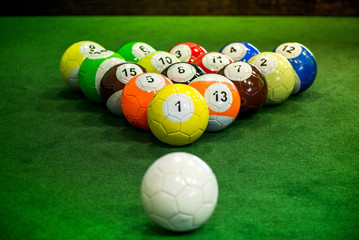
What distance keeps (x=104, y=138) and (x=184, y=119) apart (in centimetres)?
75

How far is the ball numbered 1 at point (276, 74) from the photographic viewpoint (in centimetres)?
425

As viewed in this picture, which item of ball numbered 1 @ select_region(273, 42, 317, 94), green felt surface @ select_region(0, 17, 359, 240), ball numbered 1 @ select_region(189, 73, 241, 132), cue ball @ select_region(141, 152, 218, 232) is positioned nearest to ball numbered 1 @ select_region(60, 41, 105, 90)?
green felt surface @ select_region(0, 17, 359, 240)

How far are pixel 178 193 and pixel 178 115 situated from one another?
1.15 metres

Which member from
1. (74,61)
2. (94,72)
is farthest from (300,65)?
(74,61)

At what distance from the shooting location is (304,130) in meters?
3.93

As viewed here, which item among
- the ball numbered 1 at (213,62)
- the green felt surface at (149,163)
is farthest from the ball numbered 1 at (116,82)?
the ball numbered 1 at (213,62)

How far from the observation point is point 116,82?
4.01 meters

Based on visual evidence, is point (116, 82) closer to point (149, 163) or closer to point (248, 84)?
point (149, 163)

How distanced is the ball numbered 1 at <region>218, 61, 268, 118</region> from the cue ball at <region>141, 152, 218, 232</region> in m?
1.62

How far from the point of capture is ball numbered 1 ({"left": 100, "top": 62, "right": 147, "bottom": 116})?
158 inches

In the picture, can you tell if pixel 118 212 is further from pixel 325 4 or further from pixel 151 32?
pixel 325 4

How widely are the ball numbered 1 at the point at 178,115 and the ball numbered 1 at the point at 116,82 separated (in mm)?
553

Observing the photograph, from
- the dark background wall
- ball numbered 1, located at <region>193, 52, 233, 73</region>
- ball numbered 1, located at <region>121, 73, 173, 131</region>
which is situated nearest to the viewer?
ball numbered 1, located at <region>121, 73, 173, 131</region>

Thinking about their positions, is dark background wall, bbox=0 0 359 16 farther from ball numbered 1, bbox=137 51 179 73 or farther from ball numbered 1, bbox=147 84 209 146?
ball numbered 1, bbox=147 84 209 146
